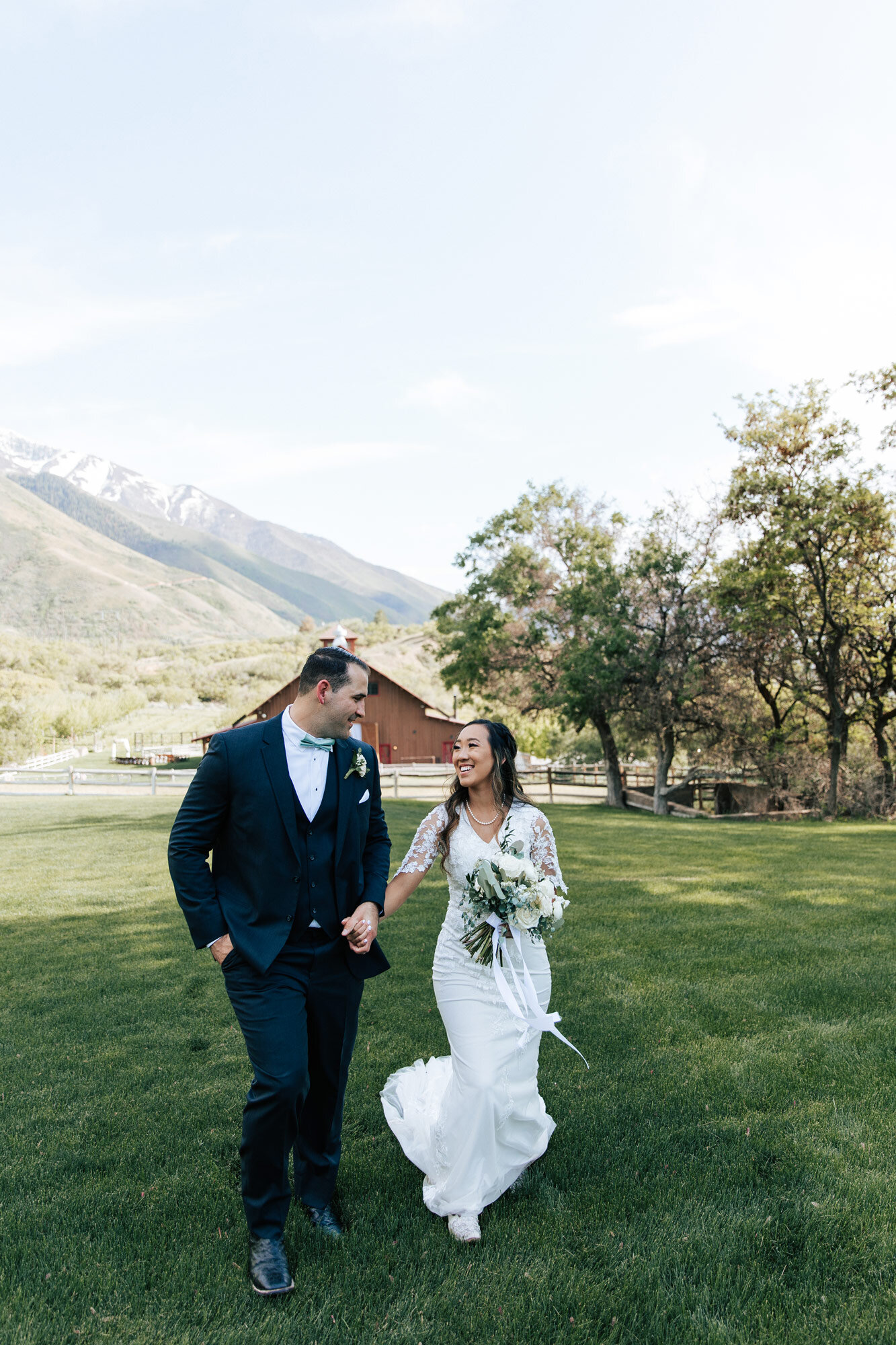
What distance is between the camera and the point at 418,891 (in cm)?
1209

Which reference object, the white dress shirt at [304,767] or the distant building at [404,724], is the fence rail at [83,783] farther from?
the white dress shirt at [304,767]

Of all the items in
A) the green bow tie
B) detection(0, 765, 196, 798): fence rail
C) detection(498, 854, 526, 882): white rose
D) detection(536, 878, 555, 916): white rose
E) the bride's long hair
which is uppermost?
the green bow tie

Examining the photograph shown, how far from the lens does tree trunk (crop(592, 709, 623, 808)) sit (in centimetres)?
3114

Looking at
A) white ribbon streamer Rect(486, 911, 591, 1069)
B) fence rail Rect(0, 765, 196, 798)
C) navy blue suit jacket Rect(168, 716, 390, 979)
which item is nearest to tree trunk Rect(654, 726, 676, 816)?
fence rail Rect(0, 765, 196, 798)

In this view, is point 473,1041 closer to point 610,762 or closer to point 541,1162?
point 541,1162

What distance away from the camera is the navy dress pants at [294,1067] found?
3.46m

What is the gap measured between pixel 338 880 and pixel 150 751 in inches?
2695

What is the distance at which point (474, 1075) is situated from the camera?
388 cm

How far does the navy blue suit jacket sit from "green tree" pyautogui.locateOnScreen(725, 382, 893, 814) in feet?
82.5

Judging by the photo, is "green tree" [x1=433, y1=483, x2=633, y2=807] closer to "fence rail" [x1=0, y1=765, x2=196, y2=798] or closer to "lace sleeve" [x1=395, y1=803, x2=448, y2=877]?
"fence rail" [x1=0, y1=765, x2=196, y2=798]

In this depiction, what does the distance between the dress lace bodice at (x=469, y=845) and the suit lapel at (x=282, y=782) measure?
2.82 feet

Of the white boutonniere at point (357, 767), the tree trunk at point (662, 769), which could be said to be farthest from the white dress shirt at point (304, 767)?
the tree trunk at point (662, 769)

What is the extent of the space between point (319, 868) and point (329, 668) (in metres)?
0.88

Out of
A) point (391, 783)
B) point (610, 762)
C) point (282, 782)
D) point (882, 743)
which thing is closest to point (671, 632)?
point (610, 762)
